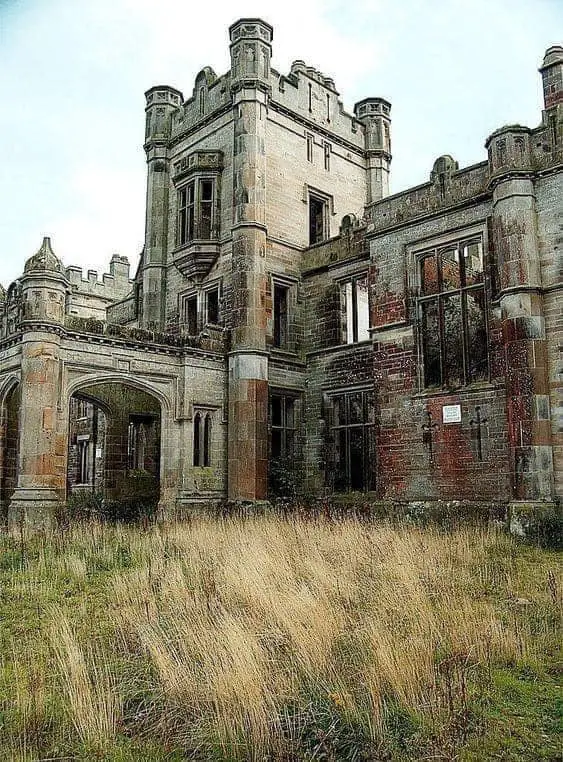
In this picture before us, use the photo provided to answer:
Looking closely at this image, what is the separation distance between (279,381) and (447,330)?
18.1ft

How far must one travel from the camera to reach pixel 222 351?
20.4 metres

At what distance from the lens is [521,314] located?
14.9m

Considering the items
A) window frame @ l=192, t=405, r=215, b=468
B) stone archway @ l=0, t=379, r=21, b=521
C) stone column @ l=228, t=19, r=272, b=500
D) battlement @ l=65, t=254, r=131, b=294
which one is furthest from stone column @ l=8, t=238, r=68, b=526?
battlement @ l=65, t=254, r=131, b=294

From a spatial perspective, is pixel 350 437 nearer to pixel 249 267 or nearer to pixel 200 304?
pixel 249 267

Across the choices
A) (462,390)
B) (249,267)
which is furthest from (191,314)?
(462,390)

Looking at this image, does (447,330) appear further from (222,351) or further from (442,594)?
(442,594)

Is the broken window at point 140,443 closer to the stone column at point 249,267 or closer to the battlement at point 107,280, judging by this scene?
the stone column at point 249,267

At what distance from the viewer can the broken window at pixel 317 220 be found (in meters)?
24.3

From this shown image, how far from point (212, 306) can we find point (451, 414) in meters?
9.32

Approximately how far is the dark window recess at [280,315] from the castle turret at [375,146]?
231 inches

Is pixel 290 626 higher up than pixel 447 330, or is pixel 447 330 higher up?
pixel 447 330

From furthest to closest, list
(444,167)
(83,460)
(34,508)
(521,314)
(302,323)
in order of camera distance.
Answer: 1. (83,460)
2. (302,323)
3. (444,167)
4. (34,508)
5. (521,314)

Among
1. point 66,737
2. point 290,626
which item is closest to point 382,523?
point 290,626

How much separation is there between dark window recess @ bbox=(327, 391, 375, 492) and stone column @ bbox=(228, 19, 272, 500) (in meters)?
2.22
